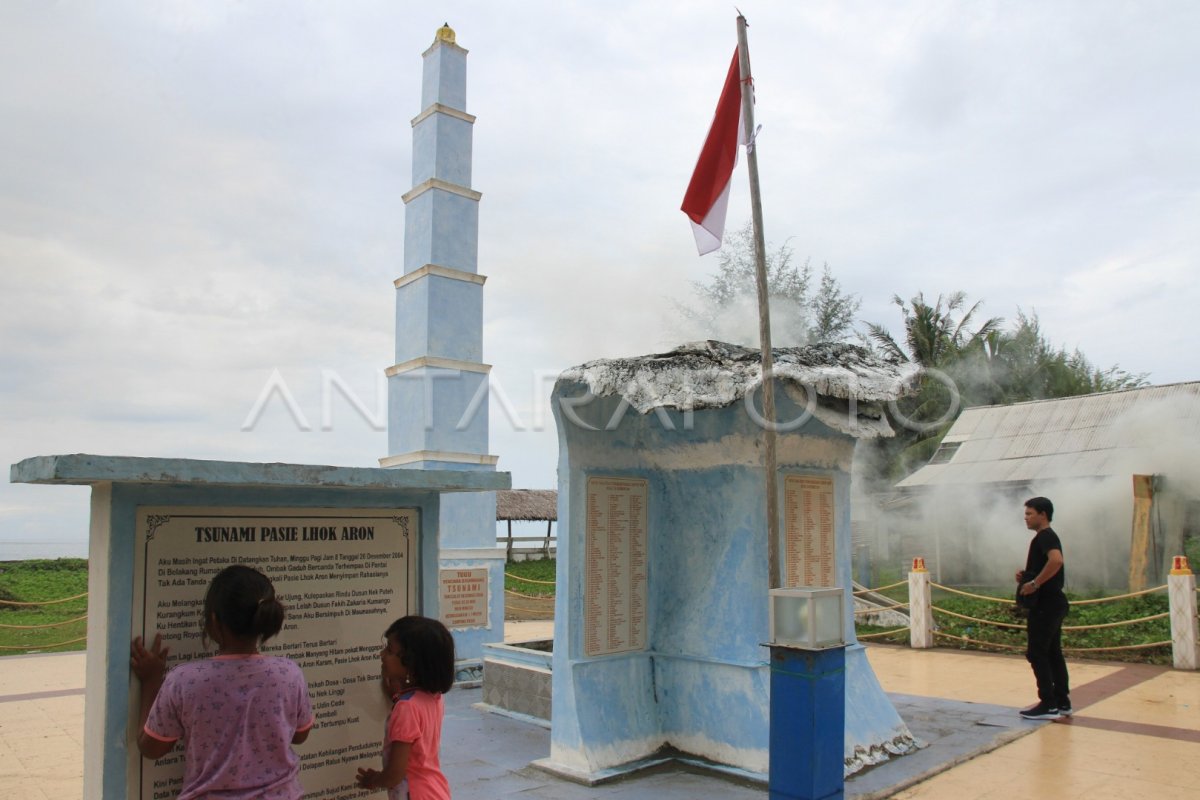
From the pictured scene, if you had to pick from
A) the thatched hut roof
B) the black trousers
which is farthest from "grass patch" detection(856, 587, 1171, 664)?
the thatched hut roof

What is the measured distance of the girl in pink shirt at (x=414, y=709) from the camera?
9.24 ft

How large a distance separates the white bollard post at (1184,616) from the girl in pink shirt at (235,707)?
408 inches

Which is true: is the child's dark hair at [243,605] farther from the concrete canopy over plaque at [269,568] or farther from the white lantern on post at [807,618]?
the white lantern on post at [807,618]

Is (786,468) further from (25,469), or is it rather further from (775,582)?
(25,469)

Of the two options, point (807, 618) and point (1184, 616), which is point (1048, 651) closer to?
point (1184, 616)

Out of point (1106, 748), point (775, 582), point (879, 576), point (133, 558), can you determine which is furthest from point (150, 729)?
point (879, 576)

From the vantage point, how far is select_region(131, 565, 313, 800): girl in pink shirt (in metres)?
2.38

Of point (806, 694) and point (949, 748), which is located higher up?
point (806, 694)

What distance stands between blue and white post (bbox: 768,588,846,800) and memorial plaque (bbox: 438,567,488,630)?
6190 millimetres

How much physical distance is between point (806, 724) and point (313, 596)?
2621 mm

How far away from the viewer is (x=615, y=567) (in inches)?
249

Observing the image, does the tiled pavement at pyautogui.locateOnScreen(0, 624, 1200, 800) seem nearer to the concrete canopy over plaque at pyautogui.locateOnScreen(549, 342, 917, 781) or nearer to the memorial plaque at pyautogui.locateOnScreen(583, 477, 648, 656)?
the concrete canopy over plaque at pyautogui.locateOnScreen(549, 342, 917, 781)

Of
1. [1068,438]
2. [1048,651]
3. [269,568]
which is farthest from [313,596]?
[1068,438]

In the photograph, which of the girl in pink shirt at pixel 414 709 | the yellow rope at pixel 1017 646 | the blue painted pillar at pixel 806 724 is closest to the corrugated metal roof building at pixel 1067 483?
the yellow rope at pixel 1017 646
